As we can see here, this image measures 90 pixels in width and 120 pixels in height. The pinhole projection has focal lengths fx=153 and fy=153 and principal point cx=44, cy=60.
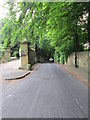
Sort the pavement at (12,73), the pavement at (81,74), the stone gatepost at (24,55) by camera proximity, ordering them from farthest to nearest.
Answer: the stone gatepost at (24,55)
the pavement at (12,73)
the pavement at (81,74)

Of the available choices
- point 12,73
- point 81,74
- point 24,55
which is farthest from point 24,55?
point 81,74

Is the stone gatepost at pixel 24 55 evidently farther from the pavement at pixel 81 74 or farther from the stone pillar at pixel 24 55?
the pavement at pixel 81 74

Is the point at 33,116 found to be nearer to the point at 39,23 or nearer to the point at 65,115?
the point at 65,115

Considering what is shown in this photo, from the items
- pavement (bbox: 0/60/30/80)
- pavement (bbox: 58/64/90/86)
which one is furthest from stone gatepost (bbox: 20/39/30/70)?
pavement (bbox: 58/64/90/86)

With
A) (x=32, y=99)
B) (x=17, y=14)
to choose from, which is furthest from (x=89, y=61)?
(x=32, y=99)

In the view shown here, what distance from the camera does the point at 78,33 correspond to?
21875 millimetres

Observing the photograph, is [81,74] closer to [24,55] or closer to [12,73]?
[12,73]

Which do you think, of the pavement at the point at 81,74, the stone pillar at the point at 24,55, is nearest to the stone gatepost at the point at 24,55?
the stone pillar at the point at 24,55

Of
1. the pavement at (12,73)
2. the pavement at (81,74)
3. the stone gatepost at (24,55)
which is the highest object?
the stone gatepost at (24,55)

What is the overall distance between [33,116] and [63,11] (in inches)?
376

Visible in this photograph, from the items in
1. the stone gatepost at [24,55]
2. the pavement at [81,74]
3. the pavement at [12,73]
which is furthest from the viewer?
the stone gatepost at [24,55]

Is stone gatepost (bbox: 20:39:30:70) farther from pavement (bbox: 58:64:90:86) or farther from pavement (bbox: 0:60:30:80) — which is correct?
pavement (bbox: 58:64:90:86)

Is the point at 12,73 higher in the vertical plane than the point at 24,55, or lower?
lower

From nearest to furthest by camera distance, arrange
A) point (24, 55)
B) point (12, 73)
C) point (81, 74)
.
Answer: point (81, 74)
point (12, 73)
point (24, 55)
